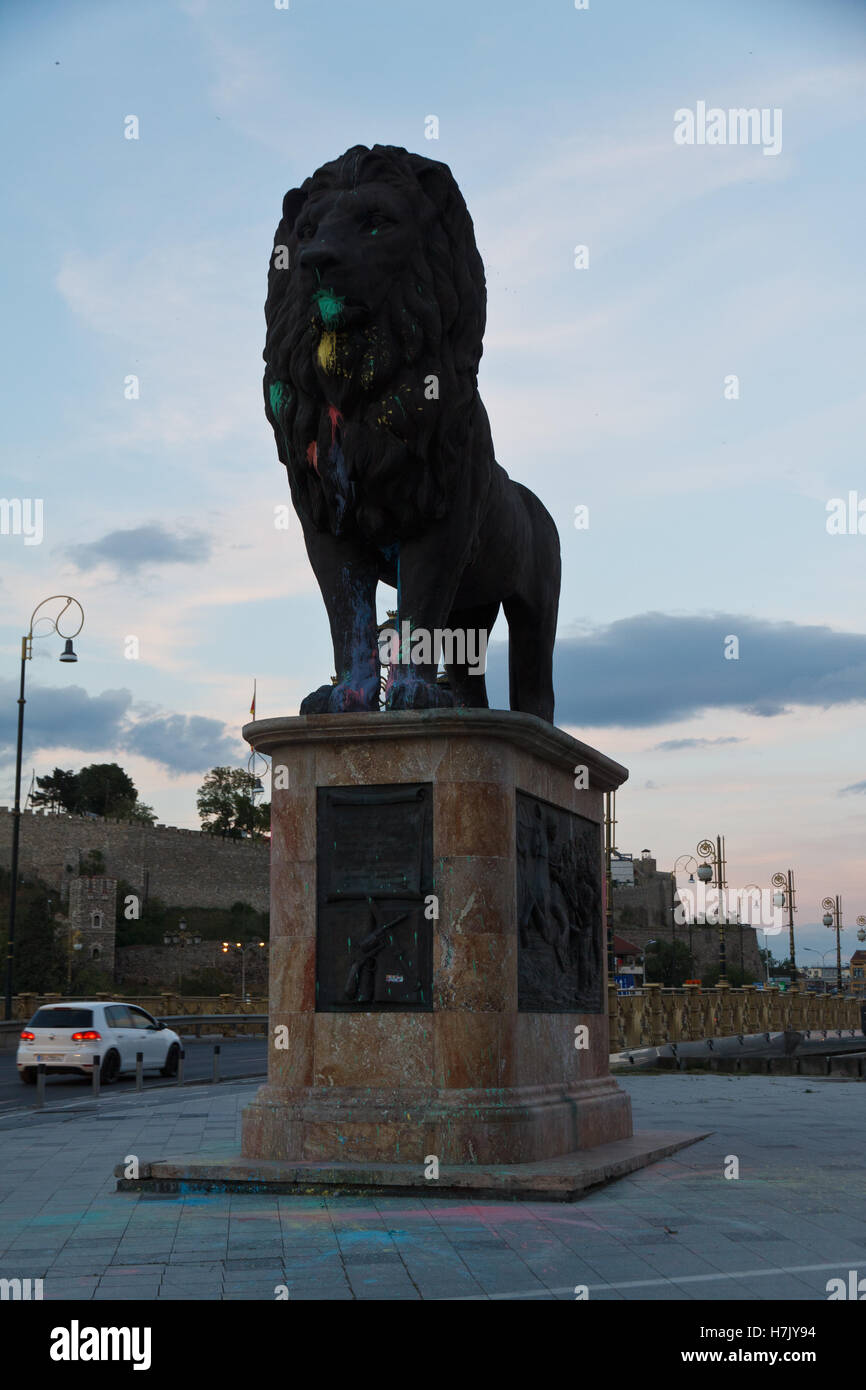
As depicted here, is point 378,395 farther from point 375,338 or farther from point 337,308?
point 337,308

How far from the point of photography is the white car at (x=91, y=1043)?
22672mm

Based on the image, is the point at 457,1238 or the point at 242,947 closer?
the point at 457,1238

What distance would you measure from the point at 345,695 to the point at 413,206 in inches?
110

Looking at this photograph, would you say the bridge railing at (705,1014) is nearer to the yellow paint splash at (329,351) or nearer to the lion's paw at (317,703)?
the lion's paw at (317,703)

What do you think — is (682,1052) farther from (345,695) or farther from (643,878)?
(643,878)

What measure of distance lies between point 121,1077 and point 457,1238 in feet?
63.5

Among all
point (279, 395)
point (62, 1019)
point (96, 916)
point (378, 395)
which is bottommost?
point (62, 1019)

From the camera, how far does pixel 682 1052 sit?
84.4ft

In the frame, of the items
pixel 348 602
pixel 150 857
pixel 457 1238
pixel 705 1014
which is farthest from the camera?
pixel 150 857

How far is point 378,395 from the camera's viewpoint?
838cm

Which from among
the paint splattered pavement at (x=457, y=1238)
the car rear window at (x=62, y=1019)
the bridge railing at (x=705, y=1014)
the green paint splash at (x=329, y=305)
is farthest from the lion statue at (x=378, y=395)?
the car rear window at (x=62, y=1019)

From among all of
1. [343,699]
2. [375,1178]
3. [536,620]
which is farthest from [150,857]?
[375,1178]

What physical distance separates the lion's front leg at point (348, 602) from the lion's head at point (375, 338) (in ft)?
0.59
